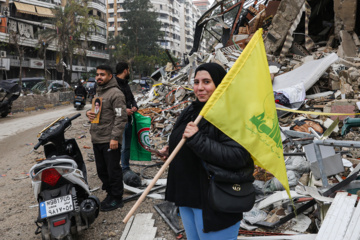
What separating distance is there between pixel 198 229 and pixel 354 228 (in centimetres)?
144

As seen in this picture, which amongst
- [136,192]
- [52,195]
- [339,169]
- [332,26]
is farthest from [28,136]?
[332,26]

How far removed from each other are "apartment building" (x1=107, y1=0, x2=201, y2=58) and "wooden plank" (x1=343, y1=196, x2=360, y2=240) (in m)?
60.4

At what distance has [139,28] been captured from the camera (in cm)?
5162

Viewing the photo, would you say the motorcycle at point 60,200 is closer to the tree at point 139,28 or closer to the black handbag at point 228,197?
the black handbag at point 228,197

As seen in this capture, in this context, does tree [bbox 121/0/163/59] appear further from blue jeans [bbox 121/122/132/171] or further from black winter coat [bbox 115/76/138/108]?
blue jeans [bbox 121/122/132/171]

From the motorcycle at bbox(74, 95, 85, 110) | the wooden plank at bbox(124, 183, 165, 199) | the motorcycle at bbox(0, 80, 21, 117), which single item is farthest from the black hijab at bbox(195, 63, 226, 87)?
the motorcycle at bbox(74, 95, 85, 110)

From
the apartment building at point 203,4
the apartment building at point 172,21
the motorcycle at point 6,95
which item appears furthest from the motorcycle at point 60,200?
the apartment building at point 203,4

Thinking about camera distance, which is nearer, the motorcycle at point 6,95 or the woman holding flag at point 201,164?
the woman holding flag at point 201,164

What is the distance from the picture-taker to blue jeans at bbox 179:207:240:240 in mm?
1764

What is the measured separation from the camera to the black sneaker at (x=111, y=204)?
13.2 ft

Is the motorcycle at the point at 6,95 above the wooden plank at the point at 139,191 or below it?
above

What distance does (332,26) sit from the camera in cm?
1353

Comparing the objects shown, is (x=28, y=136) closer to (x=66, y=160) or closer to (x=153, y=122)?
(x=153, y=122)

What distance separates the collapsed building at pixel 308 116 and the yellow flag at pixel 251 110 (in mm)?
1164
